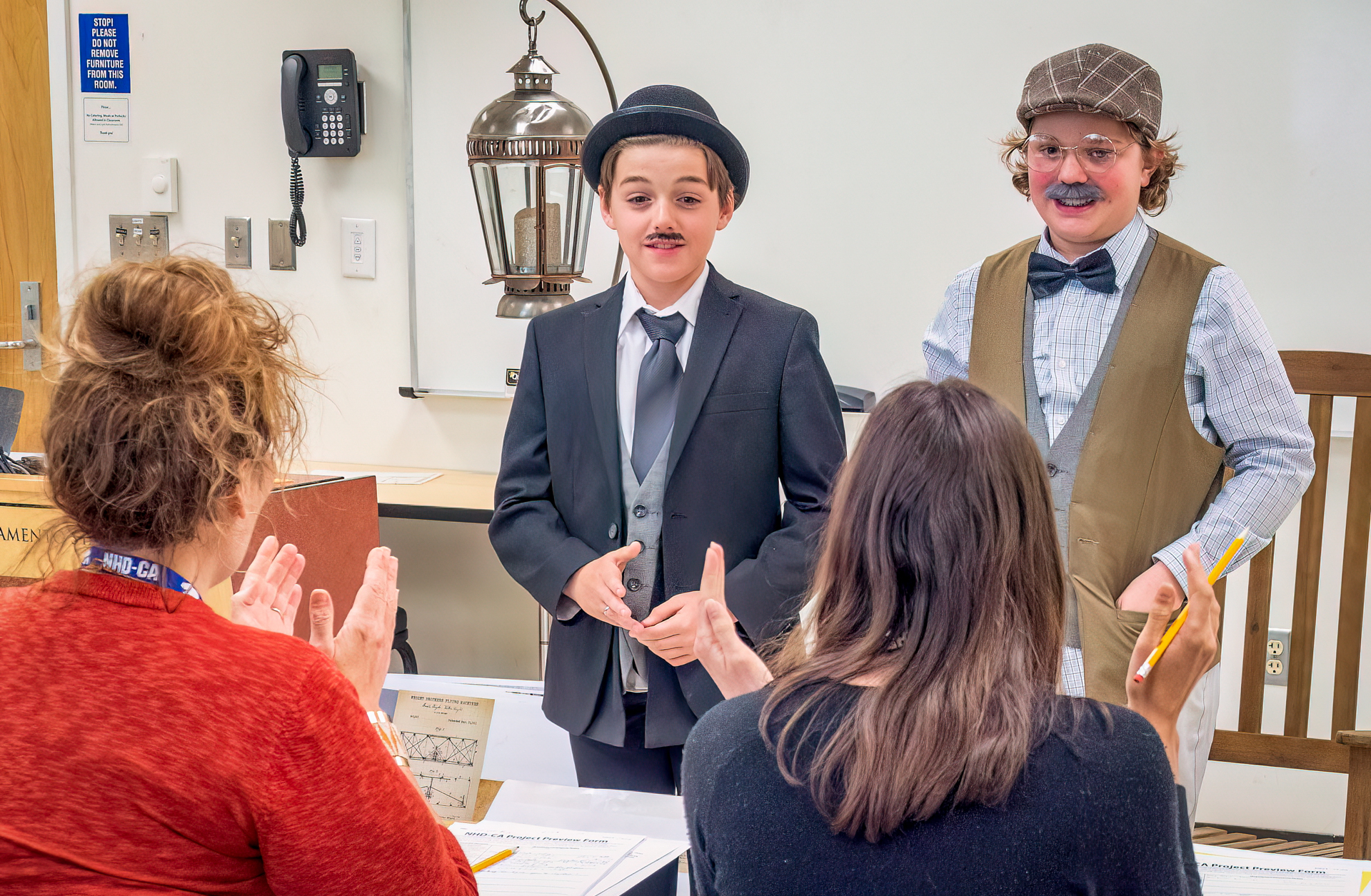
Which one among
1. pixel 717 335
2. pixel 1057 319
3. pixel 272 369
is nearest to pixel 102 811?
pixel 272 369

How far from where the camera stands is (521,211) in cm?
231

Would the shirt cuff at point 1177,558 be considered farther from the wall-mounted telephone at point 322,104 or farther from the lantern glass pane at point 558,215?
the wall-mounted telephone at point 322,104

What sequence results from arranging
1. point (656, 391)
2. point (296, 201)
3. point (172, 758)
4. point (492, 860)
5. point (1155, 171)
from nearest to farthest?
1. point (172, 758)
2. point (492, 860)
3. point (656, 391)
4. point (1155, 171)
5. point (296, 201)

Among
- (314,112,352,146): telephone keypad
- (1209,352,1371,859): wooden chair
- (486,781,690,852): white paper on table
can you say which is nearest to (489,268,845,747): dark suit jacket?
(486,781,690,852): white paper on table

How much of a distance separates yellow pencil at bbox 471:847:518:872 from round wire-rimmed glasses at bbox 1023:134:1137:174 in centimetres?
113

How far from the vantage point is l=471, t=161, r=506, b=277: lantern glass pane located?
7.54 feet

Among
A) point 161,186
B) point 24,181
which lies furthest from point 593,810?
point 24,181

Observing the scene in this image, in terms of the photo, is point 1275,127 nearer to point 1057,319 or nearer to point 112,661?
point 1057,319

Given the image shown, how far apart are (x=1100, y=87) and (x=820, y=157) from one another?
1435 millimetres

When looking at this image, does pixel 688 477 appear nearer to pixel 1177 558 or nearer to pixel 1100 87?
pixel 1177 558

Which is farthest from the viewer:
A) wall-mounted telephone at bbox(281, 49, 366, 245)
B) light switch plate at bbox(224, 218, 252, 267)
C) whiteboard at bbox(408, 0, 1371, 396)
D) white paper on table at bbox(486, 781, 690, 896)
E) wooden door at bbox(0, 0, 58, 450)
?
wooden door at bbox(0, 0, 58, 450)

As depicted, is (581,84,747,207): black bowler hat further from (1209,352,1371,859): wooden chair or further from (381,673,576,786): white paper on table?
(1209,352,1371,859): wooden chair

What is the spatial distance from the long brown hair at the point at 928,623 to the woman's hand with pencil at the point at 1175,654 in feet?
0.54

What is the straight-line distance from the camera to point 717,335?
4.72 ft
